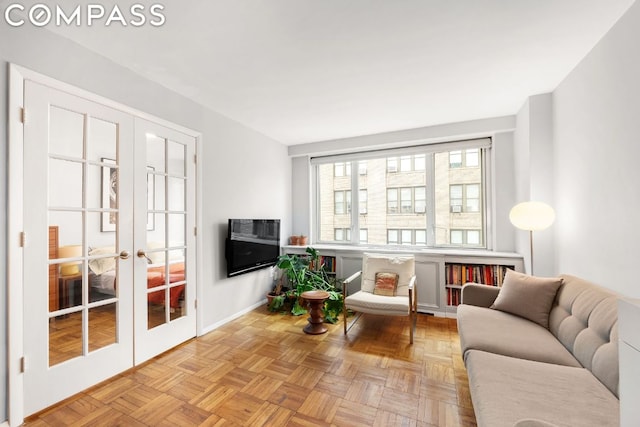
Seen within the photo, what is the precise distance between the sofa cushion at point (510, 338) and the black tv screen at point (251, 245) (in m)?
2.39

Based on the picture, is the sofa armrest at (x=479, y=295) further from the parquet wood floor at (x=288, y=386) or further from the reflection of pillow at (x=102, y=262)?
the reflection of pillow at (x=102, y=262)

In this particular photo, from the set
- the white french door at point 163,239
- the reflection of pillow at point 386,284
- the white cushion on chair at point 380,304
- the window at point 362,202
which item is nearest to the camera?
the white french door at point 163,239

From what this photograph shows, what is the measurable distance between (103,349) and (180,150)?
1834 millimetres

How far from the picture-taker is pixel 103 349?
2234 mm

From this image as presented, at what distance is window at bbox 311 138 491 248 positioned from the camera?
4.02 metres

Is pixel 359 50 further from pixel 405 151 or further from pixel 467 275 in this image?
pixel 467 275

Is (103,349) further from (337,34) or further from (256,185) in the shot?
(337,34)

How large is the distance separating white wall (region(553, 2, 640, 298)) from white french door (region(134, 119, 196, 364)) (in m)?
3.48

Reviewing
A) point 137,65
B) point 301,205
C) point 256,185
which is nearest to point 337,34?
point 137,65

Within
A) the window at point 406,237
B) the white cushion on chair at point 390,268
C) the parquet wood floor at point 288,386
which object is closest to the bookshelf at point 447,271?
the white cushion on chair at point 390,268

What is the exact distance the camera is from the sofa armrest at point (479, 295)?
2.63 metres

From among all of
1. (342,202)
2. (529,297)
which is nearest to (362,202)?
(342,202)

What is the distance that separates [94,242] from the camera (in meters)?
2.20

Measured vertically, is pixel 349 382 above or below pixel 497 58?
below
